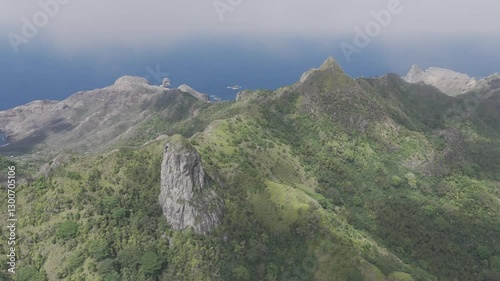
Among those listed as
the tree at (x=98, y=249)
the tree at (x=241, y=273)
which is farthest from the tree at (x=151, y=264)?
the tree at (x=241, y=273)

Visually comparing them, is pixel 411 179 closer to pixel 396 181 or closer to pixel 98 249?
pixel 396 181

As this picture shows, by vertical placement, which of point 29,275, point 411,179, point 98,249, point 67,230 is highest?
point 67,230

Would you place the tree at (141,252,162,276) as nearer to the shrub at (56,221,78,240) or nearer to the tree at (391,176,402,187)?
the shrub at (56,221,78,240)

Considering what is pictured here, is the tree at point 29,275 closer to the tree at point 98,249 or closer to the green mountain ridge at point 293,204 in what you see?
the green mountain ridge at point 293,204

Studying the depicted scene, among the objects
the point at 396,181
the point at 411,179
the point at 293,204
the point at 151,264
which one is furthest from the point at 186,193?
the point at 411,179

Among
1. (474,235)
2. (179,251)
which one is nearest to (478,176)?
(474,235)

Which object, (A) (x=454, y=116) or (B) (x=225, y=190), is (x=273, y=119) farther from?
(A) (x=454, y=116)
